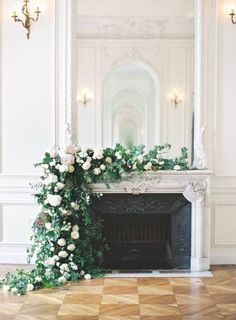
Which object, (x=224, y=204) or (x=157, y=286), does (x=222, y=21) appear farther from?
(x=157, y=286)

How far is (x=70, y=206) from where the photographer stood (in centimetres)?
518

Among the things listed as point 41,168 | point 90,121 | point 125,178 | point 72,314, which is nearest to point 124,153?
point 125,178

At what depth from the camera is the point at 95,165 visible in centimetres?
524

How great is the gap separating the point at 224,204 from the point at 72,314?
2.42m

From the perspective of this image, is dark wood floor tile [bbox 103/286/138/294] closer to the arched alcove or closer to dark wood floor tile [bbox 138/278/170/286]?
dark wood floor tile [bbox 138/278/170/286]

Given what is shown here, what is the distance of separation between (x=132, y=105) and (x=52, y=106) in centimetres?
92

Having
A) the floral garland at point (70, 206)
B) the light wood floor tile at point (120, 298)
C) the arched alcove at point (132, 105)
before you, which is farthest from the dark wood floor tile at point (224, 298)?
the arched alcove at point (132, 105)

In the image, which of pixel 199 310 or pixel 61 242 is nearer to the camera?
pixel 199 310

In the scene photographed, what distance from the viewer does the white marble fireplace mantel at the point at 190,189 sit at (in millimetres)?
5383

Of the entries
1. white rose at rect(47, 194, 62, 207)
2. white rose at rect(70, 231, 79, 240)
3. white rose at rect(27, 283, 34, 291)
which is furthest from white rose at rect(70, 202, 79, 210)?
white rose at rect(27, 283, 34, 291)

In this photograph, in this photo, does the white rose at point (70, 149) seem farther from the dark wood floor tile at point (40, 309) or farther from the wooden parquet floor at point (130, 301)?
the dark wood floor tile at point (40, 309)

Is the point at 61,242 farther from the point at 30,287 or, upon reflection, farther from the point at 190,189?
the point at 190,189

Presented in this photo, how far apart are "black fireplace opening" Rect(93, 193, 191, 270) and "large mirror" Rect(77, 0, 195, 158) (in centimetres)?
62

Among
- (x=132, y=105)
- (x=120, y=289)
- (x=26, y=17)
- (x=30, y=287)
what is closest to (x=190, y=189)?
(x=132, y=105)
